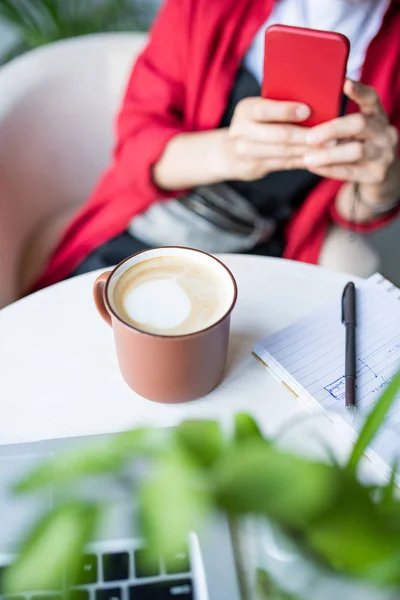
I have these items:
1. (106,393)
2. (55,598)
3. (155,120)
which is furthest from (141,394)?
(155,120)

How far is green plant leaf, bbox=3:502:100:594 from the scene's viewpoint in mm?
190

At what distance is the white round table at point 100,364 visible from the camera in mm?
550

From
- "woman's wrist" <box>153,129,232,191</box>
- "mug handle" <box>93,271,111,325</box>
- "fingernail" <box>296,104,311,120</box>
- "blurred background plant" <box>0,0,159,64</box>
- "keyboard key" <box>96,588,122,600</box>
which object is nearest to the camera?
"keyboard key" <box>96,588,122,600</box>

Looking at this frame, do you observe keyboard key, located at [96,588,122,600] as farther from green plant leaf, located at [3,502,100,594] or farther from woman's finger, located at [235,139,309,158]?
woman's finger, located at [235,139,309,158]

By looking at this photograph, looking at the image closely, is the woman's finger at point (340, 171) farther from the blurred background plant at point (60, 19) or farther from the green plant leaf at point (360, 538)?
the blurred background plant at point (60, 19)

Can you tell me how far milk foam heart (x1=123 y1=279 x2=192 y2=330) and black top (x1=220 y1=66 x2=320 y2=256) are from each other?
0.38 metres

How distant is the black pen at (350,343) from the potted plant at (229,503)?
309mm

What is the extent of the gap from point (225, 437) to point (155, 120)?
705mm

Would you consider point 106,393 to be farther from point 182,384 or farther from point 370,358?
point 370,358

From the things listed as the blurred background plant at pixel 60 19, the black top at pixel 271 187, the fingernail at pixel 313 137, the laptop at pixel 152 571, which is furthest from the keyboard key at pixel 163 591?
the blurred background plant at pixel 60 19

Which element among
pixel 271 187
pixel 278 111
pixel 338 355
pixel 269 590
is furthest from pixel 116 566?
pixel 271 187

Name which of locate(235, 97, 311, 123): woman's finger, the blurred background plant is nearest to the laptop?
locate(235, 97, 311, 123): woman's finger

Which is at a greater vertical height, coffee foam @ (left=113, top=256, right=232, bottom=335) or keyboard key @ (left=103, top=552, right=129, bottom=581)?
coffee foam @ (left=113, top=256, right=232, bottom=335)

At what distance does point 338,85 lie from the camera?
2.06 ft
